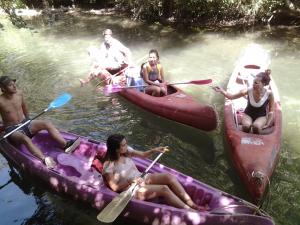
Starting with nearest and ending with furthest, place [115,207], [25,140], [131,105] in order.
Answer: [115,207] → [25,140] → [131,105]

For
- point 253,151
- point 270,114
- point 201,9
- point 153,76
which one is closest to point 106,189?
point 253,151

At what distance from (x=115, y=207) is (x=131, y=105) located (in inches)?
154

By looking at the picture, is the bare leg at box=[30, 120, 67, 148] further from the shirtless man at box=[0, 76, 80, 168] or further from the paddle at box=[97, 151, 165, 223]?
the paddle at box=[97, 151, 165, 223]

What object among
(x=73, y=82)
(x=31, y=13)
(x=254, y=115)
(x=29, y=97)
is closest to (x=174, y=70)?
(x=73, y=82)

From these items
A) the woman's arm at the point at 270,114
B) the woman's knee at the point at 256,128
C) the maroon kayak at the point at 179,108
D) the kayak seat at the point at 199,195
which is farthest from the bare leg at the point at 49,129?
the woman's arm at the point at 270,114

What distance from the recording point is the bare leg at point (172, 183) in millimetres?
4282

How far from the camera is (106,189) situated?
449 centimetres

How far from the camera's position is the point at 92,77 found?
866cm

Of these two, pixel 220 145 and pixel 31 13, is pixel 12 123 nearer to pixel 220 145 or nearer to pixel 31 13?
pixel 220 145

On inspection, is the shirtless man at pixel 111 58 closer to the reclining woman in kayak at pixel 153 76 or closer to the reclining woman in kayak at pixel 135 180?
the reclining woman in kayak at pixel 153 76

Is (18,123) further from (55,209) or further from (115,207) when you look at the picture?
(115,207)

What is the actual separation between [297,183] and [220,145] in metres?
1.37

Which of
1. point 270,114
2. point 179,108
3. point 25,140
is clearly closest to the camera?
point 25,140

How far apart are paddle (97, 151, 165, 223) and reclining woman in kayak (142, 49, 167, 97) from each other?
3245 mm
